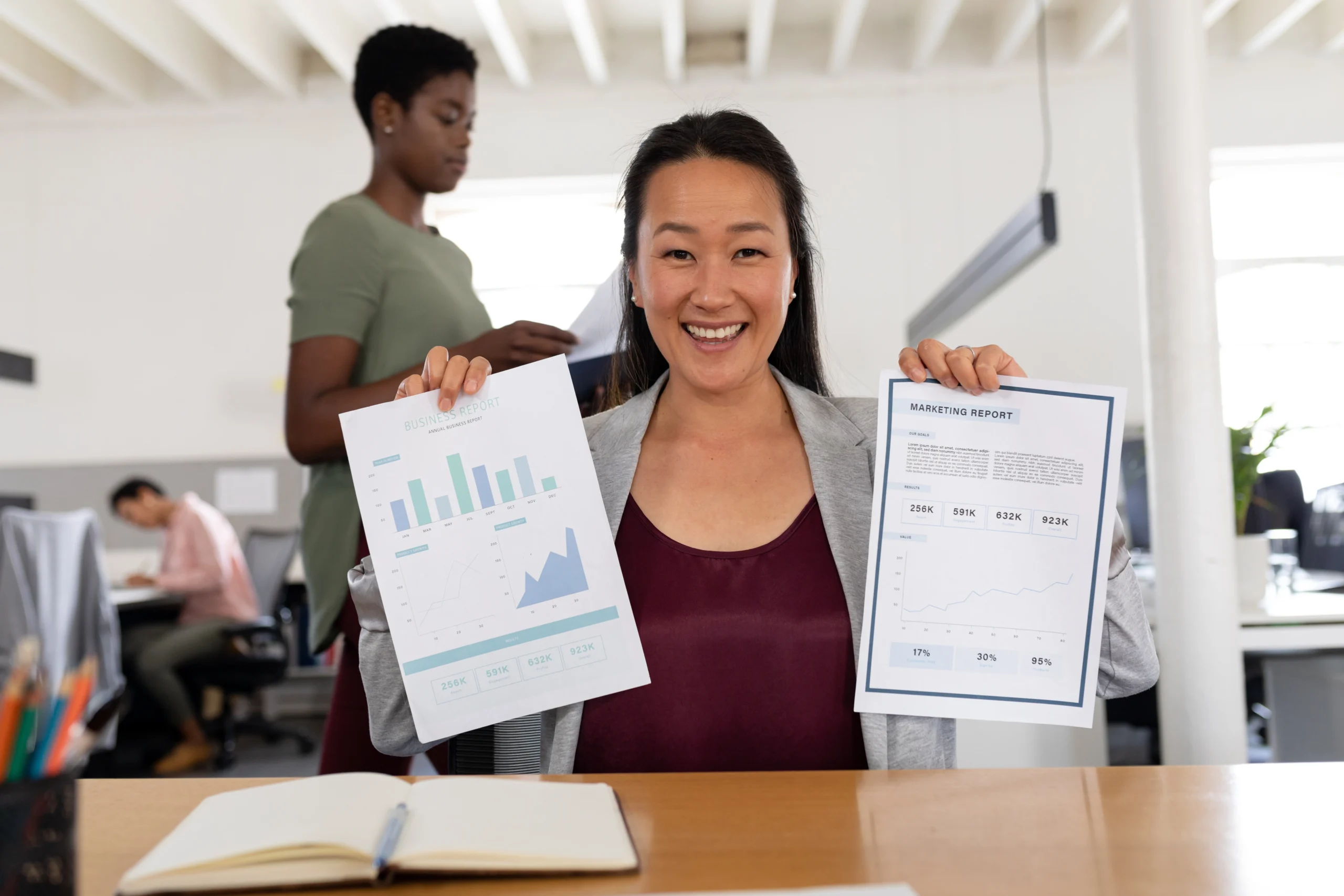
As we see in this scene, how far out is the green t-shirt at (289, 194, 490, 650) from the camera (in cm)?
162

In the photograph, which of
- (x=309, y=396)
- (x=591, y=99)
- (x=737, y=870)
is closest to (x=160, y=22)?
(x=591, y=99)

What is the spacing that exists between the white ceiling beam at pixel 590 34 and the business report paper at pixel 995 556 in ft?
13.5

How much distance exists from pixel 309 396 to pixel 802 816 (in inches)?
40.7

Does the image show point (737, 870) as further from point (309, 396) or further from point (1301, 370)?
point (1301, 370)

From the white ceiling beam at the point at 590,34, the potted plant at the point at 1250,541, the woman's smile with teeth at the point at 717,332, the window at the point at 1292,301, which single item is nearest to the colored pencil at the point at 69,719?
the woman's smile with teeth at the point at 717,332

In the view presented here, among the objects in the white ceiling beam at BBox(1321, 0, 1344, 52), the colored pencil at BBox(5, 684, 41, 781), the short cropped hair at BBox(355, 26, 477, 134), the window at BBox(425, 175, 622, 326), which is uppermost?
the white ceiling beam at BBox(1321, 0, 1344, 52)

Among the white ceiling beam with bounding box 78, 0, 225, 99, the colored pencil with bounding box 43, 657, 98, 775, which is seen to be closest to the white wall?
the white ceiling beam with bounding box 78, 0, 225, 99

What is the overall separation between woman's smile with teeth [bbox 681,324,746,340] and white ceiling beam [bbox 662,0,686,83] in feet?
12.3

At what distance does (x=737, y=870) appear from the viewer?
76 cm

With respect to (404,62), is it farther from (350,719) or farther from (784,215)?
(350,719)

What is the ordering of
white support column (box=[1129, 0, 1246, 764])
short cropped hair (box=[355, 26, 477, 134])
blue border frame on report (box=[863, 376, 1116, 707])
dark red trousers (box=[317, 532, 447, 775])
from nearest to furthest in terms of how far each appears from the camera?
blue border frame on report (box=[863, 376, 1116, 707]) < dark red trousers (box=[317, 532, 447, 775]) < short cropped hair (box=[355, 26, 477, 134]) < white support column (box=[1129, 0, 1246, 764])

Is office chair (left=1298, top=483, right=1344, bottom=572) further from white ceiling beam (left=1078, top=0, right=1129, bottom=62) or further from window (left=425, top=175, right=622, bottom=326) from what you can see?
window (left=425, top=175, right=622, bottom=326)

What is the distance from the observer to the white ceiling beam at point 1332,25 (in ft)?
17.8

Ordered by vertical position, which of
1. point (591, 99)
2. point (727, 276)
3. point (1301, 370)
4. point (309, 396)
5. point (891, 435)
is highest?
point (591, 99)
